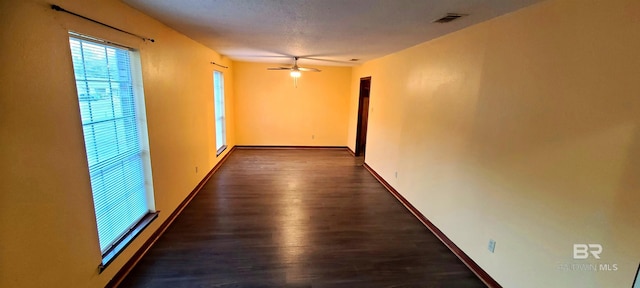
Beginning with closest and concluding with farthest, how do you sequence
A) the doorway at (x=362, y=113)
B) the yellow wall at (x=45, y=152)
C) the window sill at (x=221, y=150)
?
the yellow wall at (x=45, y=152) → the window sill at (x=221, y=150) → the doorway at (x=362, y=113)

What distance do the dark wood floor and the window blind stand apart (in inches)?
20.5

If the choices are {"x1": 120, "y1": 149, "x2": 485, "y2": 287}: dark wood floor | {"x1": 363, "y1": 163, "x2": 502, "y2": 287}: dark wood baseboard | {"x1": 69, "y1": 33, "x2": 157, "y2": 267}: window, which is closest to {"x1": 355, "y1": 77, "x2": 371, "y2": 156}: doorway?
{"x1": 120, "y1": 149, "x2": 485, "y2": 287}: dark wood floor

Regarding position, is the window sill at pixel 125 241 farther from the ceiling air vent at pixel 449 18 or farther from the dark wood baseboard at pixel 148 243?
the ceiling air vent at pixel 449 18

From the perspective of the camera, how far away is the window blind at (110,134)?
5.96 feet

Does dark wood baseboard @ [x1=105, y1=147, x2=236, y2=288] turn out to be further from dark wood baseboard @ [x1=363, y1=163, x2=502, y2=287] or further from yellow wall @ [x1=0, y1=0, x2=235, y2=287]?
dark wood baseboard @ [x1=363, y1=163, x2=502, y2=287]

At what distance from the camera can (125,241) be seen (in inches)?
87.7

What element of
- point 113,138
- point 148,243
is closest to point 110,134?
point 113,138

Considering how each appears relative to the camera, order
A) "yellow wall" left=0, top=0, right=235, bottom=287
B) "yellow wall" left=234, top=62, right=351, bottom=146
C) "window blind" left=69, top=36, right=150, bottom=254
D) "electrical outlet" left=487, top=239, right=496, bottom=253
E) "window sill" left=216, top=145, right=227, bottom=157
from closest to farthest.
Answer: "yellow wall" left=0, top=0, right=235, bottom=287 → "window blind" left=69, top=36, right=150, bottom=254 → "electrical outlet" left=487, top=239, right=496, bottom=253 → "window sill" left=216, top=145, right=227, bottom=157 → "yellow wall" left=234, top=62, right=351, bottom=146

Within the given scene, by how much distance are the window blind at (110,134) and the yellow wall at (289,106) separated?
14.8ft

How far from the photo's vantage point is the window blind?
5.96ft

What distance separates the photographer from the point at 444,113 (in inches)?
115

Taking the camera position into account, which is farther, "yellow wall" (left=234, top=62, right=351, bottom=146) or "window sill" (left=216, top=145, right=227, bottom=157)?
"yellow wall" (left=234, top=62, right=351, bottom=146)

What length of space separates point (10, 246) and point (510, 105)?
3.15 meters

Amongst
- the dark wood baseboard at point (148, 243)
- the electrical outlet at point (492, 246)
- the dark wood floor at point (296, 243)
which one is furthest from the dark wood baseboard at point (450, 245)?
the dark wood baseboard at point (148, 243)
